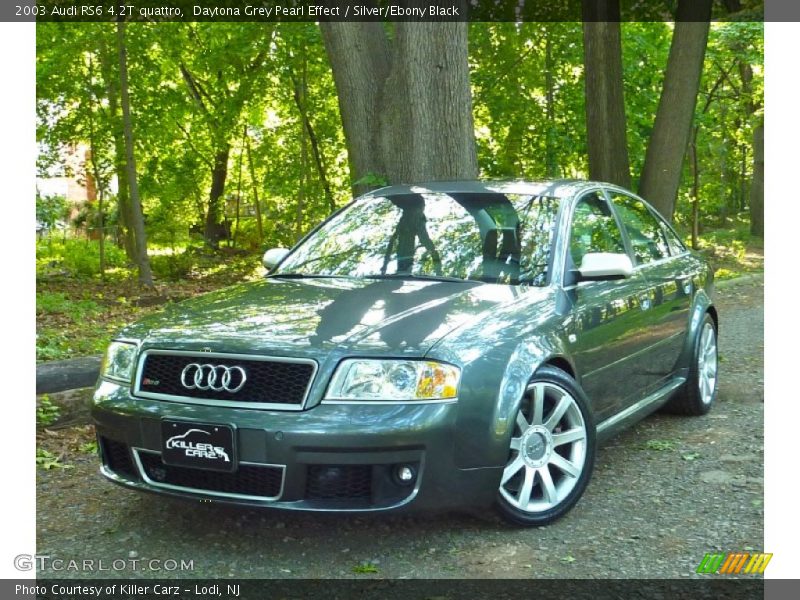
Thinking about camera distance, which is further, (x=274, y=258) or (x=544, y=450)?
(x=274, y=258)

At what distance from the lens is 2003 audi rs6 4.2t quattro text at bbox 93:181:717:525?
12.1 ft

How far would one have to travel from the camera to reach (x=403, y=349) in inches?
148

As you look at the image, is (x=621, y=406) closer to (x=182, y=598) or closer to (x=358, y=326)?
(x=358, y=326)

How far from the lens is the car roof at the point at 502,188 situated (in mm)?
5227

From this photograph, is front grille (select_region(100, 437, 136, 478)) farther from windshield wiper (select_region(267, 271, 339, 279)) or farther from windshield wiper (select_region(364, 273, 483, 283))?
windshield wiper (select_region(364, 273, 483, 283))

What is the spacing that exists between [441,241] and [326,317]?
1106mm

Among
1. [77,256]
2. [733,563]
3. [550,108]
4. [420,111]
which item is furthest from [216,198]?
[733,563]

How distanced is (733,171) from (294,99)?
2429 centimetres

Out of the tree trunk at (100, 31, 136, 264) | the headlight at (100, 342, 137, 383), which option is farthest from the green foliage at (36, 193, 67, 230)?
the headlight at (100, 342, 137, 383)

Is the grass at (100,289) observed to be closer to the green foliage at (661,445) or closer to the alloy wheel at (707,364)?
the green foliage at (661,445)

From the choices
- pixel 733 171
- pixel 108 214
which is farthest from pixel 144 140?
pixel 733 171

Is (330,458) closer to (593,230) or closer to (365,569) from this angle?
(365,569)

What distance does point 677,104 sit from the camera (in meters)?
11.8

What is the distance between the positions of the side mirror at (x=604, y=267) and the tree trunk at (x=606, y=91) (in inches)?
290
